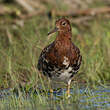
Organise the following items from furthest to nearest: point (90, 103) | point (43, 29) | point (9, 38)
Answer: point (43, 29) → point (9, 38) → point (90, 103)

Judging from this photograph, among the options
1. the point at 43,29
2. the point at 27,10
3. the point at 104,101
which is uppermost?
the point at 27,10

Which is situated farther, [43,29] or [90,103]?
[43,29]

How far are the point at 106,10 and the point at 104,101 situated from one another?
7.16 meters

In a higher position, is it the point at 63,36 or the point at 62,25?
the point at 62,25

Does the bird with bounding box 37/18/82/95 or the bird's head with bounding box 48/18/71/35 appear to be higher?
the bird's head with bounding box 48/18/71/35

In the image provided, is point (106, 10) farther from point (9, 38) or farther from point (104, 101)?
point (104, 101)

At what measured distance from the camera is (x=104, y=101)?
21.6ft

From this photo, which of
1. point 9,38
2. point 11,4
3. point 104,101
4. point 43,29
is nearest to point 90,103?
point 104,101

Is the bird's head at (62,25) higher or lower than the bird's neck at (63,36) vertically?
higher

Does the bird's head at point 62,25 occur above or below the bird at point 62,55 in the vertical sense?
above

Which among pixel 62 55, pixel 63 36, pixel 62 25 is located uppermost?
pixel 62 25

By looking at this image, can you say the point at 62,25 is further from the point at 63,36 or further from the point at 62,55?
the point at 62,55

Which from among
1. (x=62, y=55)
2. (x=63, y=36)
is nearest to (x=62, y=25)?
(x=63, y=36)

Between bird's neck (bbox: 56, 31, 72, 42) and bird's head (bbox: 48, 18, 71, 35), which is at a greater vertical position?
bird's head (bbox: 48, 18, 71, 35)
